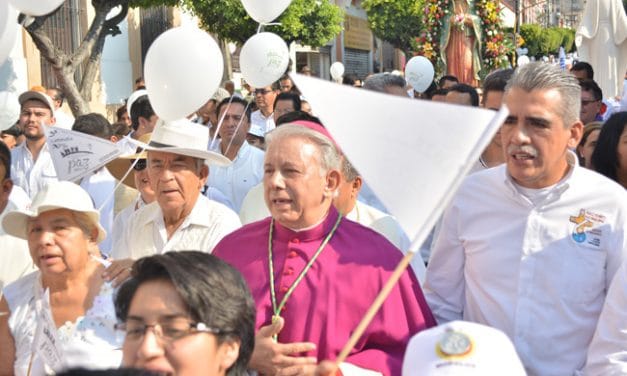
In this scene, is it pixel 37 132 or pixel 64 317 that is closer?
pixel 64 317

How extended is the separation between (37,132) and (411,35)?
1722 inches

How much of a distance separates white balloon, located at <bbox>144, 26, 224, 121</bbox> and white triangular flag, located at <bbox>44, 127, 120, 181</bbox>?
40 centimetres

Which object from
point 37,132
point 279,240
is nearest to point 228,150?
point 37,132

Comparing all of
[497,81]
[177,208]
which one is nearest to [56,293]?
[177,208]

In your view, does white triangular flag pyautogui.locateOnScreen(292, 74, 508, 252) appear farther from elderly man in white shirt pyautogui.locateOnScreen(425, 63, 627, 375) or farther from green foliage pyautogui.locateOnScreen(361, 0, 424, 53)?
green foliage pyautogui.locateOnScreen(361, 0, 424, 53)

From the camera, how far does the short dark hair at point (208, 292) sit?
2686mm

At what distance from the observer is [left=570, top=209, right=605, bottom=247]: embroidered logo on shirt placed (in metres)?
3.54

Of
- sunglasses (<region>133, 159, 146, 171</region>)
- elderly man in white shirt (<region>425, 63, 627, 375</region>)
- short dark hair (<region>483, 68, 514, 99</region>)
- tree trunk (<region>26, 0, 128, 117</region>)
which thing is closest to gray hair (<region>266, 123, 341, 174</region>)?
elderly man in white shirt (<region>425, 63, 627, 375</region>)

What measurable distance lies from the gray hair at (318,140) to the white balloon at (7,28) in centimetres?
227

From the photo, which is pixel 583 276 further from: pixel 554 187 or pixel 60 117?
pixel 60 117

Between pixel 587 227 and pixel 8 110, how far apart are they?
5340 millimetres

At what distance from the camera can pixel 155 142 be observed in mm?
5020

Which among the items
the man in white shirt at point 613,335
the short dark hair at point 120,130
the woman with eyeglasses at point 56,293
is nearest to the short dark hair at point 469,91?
the short dark hair at point 120,130

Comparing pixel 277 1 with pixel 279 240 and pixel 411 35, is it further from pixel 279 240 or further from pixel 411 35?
pixel 411 35
